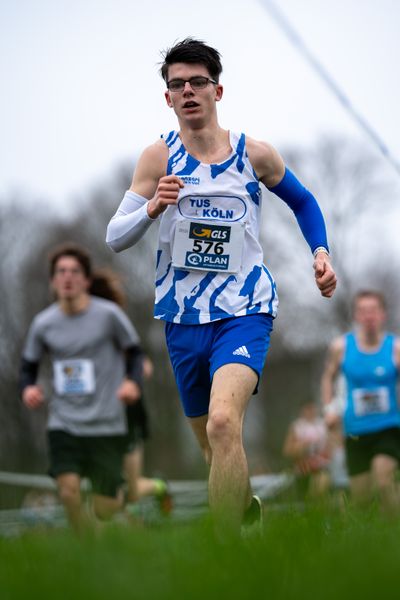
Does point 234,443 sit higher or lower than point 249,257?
lower

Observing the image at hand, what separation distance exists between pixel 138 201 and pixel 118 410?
11.2 ft

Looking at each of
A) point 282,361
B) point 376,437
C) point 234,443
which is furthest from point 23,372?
point 282,361

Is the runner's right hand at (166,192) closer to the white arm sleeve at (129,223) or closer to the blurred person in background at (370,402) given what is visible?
the white arm sleeve at (129,223)

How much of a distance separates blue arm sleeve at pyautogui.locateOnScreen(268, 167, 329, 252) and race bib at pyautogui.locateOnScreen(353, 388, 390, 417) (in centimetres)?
361

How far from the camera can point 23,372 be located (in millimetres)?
8664

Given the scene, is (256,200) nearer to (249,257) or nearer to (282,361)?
(249,257)

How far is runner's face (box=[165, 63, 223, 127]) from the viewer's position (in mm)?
5379

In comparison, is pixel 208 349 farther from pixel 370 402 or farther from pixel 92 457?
pixel 370 402

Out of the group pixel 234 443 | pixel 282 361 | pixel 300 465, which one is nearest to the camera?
pixel 234 443

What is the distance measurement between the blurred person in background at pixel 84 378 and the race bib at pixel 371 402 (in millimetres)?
1877

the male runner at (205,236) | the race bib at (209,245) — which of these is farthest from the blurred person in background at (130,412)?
the race bib at (209,245)

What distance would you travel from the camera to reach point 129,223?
5.27 meters

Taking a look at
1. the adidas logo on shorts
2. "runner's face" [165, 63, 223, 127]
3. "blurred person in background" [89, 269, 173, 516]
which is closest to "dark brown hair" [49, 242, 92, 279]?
"blurred person in background" [89, 269, 173, 516]

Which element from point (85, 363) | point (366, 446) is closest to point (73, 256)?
point (85, 363)
